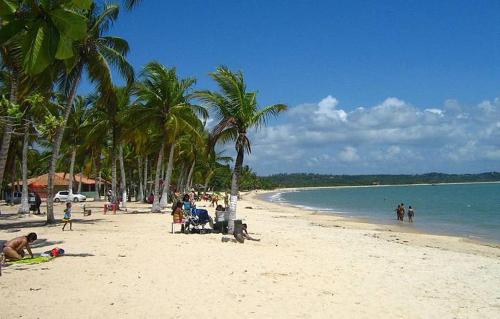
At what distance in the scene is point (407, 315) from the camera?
23.7 ft

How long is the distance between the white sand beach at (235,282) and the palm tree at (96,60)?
599cm

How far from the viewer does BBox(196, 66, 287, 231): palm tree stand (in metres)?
14.8

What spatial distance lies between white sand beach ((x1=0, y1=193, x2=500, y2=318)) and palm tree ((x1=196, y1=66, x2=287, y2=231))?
3038mm

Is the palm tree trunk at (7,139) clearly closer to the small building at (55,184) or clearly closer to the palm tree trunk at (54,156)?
the palm tree trunk at (54,156)

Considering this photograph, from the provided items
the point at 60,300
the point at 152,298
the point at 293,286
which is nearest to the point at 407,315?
the point at 293,286

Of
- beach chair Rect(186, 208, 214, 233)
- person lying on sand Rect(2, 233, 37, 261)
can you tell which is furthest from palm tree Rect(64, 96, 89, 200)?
person lying on sand Rect(2, 233, 37, 261)

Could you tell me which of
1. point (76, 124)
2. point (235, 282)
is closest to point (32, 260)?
point (235, 282)

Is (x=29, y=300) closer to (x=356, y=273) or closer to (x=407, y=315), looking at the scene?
(x=407, y=315)

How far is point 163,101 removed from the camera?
83.9 ft

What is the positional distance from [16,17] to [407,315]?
6442 millimetres

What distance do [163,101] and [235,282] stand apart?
60.0 ft

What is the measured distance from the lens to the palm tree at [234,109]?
1476cm

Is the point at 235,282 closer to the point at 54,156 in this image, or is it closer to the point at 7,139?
the point at 7,139

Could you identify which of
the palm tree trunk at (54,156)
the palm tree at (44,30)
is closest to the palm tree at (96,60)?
A: the palm tree trunk at (54,156)
